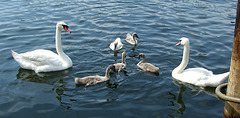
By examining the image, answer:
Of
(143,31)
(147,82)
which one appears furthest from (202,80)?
(143,31)

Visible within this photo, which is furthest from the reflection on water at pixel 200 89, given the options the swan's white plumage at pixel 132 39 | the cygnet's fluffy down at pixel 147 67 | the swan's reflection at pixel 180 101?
the swan's white plumage at pixel 132 39

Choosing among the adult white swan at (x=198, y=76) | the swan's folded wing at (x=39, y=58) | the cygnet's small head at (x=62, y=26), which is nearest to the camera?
the adult white swan at (x=198, y=76)

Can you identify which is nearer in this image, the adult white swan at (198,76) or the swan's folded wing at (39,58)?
the adult white swan at (198,76)

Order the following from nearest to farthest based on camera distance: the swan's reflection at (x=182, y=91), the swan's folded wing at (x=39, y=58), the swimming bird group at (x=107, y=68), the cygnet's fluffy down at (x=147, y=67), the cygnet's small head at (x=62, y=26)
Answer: the swan's reflection at (x=182, y=91), the swimming bird group at (x=107, y=68), the cygnet's fluffy down at (x=147, y=67), the swan's folded wing at (x=39, y=58), the cygnet's small head at (x=62, y=26)

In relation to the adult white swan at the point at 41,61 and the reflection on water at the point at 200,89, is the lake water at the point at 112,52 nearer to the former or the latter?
the reflection on water at the point at 200,89

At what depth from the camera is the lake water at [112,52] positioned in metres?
8.28

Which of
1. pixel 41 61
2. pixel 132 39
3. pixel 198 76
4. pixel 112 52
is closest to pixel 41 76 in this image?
pixel 41 61

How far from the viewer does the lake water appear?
828 cm

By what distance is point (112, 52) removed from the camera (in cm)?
1267

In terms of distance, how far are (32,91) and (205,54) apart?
7.02 meters

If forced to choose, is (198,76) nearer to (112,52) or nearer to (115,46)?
(115,46)

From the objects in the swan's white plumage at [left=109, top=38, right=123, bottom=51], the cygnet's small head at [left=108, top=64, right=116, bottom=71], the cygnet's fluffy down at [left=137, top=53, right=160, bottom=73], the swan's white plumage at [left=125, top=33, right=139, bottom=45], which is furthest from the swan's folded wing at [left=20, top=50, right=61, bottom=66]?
the swan's white plumage at [left=125, top=33, right=139, bottom=45]

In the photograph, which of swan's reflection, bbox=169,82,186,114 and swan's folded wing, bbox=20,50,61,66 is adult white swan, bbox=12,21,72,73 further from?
swan's reflection, bbox=169,82,186,114

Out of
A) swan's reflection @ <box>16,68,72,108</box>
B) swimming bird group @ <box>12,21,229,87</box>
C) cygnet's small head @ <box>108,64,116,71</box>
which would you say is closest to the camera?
swimming bird group @ <box>12,21,229,87</box>
